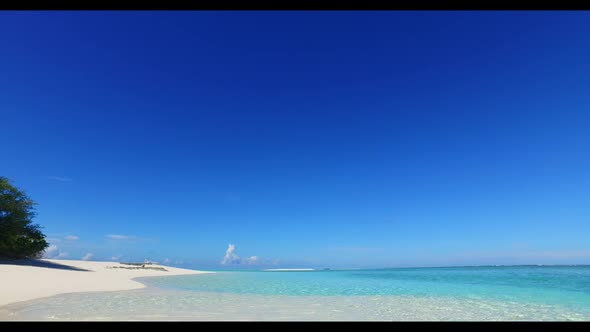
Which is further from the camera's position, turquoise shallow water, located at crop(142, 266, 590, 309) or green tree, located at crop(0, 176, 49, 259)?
green tree, located at crop(0, 176, 49, 259)

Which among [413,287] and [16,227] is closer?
[413,287]

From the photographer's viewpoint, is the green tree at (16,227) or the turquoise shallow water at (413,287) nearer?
the turquoise shallow water at (413,287)

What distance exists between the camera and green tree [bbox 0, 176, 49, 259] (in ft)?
80.7

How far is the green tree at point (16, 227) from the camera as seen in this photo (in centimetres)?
2459

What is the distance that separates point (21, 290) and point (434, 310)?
13.0m

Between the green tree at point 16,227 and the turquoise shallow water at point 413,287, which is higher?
the green tree at point 16,227

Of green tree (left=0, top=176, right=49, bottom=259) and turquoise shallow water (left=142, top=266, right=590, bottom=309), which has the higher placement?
green tree (left=0, top=176, right=49, bottom=259)

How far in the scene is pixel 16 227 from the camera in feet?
83.8
